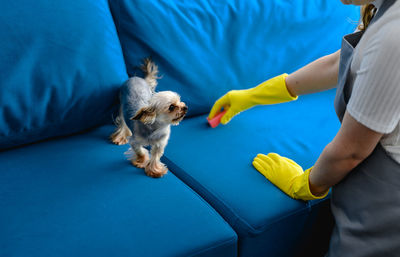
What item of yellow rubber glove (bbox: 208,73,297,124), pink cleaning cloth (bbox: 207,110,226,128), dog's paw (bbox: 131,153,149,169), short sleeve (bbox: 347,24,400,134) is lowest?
pink cleaning cloth (bbox: 207,110,226,128)

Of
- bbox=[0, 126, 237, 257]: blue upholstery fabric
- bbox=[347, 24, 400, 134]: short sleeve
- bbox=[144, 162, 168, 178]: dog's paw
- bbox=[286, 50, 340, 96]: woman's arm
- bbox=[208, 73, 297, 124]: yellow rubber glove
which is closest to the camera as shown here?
bbox=[347, 24, 400, 134]: short sleeve

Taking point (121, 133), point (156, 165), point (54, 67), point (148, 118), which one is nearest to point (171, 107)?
point (148, 118)

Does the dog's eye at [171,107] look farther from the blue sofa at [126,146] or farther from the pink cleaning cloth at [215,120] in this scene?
the pink cleaning cloth at [215,120]

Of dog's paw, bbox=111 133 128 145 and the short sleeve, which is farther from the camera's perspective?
dog's paw, bbox=111 133 128 145

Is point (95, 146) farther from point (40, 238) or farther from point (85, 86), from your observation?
point (40, 238)

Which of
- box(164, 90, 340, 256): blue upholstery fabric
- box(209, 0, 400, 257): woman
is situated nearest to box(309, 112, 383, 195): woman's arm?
box(209, 0, 400, 257): woman

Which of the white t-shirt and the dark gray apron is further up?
the white t-shirt

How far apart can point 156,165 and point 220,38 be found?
65cm

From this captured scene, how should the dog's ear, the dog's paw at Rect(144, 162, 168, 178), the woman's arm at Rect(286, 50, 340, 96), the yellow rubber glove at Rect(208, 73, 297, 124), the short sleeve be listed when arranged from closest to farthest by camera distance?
the short sleeve, the dog's ear, the dog's paw at Rect(144, 162, 168, 178), the woman's arm at Rect(286, 50, 340, 96), the yellow rubber glove at Rect(208, 73, 297, 124)

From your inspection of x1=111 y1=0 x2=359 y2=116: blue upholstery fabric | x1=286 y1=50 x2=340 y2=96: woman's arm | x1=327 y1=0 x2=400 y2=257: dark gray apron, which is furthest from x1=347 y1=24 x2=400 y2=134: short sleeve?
x1=111 y1=0 x2=359 y2=116: blue upholstery fabric

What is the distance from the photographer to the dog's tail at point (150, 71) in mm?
1252

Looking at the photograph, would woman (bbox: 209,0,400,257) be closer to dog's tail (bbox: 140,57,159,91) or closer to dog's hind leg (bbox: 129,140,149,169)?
dog's hind leg (bbox: 129,140,149,169)

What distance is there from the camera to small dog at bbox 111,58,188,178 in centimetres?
103

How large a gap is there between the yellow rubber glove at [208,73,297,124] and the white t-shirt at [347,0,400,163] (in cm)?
53
